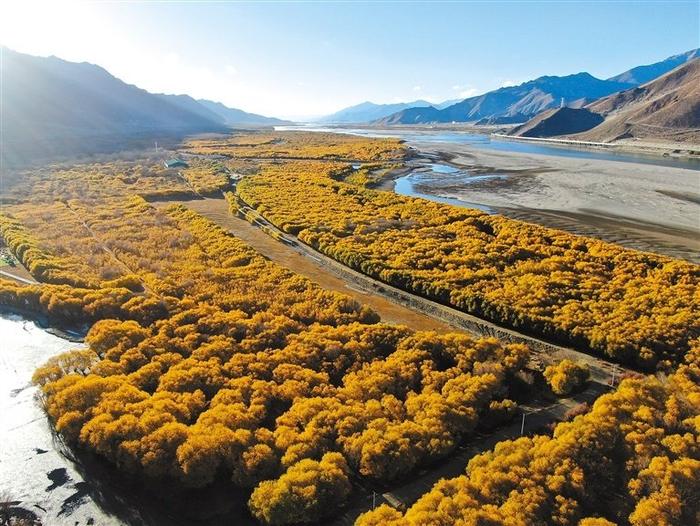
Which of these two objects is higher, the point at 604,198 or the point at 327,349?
the point at 604,198

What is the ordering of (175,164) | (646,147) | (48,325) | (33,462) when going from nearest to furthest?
1. (33,462)
2. (48,325)
3. (175,164)
4. (646,147)

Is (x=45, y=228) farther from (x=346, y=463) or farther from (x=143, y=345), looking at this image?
(x=346, y=463)

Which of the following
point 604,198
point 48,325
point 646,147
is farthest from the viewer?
point 646,147

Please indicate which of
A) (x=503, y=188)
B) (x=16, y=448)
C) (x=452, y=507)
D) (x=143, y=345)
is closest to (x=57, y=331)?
(x=143, y=345)

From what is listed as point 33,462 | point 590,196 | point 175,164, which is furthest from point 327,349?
point 175,164

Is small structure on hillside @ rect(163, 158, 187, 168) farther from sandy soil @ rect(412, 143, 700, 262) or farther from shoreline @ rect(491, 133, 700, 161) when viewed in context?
shoreline @ rect(491, 133, 700, 161)

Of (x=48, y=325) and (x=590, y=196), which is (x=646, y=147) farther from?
(x=48, y=325)

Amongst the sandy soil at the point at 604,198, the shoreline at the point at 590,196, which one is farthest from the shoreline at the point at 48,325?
the sandy soil at the point at 604,198

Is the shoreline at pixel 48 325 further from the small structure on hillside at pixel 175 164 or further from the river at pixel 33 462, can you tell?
the small structure on hillside at pixel 175 164
